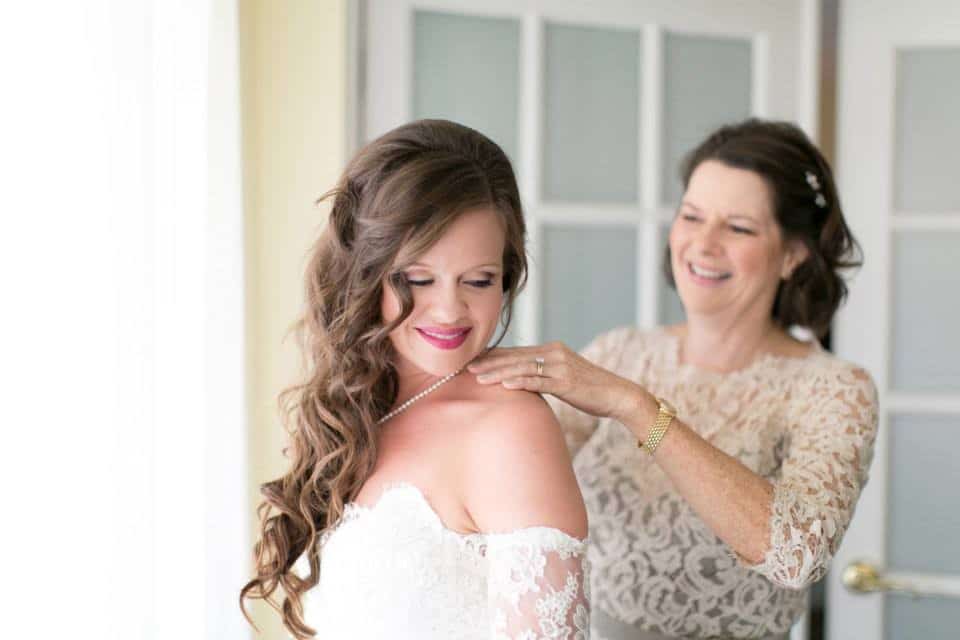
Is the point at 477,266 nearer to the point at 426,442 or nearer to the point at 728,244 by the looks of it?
the point at 426,442

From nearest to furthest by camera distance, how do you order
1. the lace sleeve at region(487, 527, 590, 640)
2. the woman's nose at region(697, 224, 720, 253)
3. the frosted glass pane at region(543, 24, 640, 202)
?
the lace sleeve at region(487, 527, 590, 640)
the woman's nose at region(697, 224, 720, 253)
the frosted glass pane at region(543, 24, 640, 202)

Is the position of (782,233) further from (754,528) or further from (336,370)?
(336,370)

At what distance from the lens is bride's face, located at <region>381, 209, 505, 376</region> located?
4.58 feet

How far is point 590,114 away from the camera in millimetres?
2639

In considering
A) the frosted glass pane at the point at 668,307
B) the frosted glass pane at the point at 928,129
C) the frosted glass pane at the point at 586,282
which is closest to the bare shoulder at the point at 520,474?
the frosted glass pane at the point at 586,282

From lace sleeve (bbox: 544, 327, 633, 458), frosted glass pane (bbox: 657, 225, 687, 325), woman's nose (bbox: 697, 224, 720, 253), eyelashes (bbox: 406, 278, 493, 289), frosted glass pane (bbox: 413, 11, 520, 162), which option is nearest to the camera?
eyelashes (bbox: 406, 278, 493, 289)

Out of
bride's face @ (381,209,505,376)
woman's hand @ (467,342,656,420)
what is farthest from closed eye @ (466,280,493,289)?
woman's hand @ (467,342,656,420)

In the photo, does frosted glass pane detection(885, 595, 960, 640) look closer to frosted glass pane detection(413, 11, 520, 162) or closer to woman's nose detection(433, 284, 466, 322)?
frosted glass pane detection(413, 11, 520, 162)

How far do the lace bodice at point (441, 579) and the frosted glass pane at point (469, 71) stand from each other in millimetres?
1314

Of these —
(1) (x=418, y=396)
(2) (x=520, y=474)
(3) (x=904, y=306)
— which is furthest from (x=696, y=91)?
(2) (x=520, y=474)

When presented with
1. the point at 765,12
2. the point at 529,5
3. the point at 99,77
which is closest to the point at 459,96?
the point at 529,5

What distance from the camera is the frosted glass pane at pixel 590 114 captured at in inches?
102

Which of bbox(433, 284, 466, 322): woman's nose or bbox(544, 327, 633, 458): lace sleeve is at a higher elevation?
bbox(433, 284, 466, 322): woman's nose

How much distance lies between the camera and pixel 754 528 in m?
1.53
